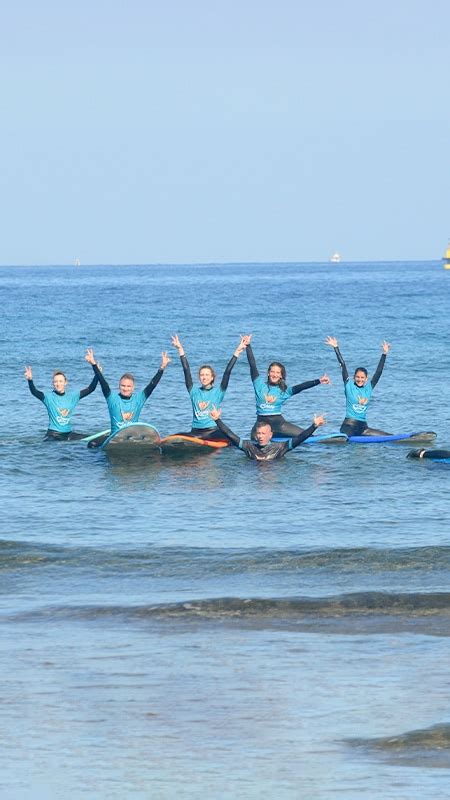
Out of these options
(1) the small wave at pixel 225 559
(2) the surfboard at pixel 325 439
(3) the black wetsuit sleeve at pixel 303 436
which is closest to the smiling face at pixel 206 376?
(2) the surfboard at pixel 325 439

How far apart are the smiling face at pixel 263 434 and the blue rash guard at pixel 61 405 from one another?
11.9ft

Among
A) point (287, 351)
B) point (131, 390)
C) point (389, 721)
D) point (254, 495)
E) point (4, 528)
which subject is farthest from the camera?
point (287, 351)

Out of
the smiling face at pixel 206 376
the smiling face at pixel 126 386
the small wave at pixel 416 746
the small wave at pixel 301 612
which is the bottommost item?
the small wave at pixel 301 612

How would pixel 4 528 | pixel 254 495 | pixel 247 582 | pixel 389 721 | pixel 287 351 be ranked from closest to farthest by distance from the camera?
pixel 389 721, pixel 247 582, pixel 4 528, pixel 254 495, pixel 287 351

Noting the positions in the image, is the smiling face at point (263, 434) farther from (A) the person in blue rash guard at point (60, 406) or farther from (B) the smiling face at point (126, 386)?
(A) the person in blue rash guard at point (60, 406)

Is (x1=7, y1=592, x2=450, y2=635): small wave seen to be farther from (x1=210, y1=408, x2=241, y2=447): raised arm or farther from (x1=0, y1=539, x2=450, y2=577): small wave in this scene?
(x1=210, y1=408, x2=241, y2=447): raised arm

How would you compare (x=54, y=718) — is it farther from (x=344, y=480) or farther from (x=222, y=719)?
(x=344, y=480)

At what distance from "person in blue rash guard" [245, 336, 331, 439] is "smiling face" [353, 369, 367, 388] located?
42.1 inches

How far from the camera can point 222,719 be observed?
9828 mm

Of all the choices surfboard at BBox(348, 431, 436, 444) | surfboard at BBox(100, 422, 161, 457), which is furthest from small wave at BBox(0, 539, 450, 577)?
surfboard at BBox(348, 431, 436, 444)

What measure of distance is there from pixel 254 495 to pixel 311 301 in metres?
73.2

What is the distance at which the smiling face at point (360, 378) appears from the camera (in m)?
23.8

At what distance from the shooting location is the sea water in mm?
8938

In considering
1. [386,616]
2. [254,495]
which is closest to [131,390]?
[254,495]
